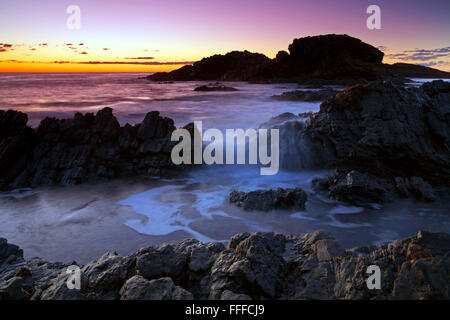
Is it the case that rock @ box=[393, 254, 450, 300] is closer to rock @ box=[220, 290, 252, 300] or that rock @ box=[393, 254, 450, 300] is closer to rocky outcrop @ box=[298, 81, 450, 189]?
rock @ box=[220, 290, 252, 300]

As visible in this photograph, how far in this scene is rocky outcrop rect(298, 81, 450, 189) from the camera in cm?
722

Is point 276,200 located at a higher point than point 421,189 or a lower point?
lower

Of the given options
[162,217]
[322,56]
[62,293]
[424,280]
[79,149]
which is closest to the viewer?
[424,280]

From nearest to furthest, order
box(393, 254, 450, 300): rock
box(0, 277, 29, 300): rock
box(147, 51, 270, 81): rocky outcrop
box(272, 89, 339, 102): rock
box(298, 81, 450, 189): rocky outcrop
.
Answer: box(393, 254, 450, 300): rock, box(0, 277, 29, 300): rock, box(298, 81, 450, 189): rocky outcrop, box(272, 89, 339, 102): rock, box(147, 51, 270, 81): rocky outcrop

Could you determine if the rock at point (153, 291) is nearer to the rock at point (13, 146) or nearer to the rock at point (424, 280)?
the rock at point (424, 280)

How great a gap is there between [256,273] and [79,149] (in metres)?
8.13

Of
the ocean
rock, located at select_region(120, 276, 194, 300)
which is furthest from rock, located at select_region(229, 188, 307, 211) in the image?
rock, located at select_region(120, 276, 194, 300)

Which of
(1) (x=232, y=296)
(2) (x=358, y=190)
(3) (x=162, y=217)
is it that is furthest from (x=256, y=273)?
(2) (x=358, y=190)

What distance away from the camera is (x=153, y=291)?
2.40m

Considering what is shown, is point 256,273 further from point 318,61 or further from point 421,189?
point 318,61

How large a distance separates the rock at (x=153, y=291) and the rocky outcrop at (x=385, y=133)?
21.2 ft

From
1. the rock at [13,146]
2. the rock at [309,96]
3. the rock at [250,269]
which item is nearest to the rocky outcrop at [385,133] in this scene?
the rock at [250,269]

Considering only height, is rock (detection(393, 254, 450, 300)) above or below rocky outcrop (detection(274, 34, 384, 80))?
below

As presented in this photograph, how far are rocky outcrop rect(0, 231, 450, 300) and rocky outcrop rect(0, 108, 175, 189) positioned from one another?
5.48 m
